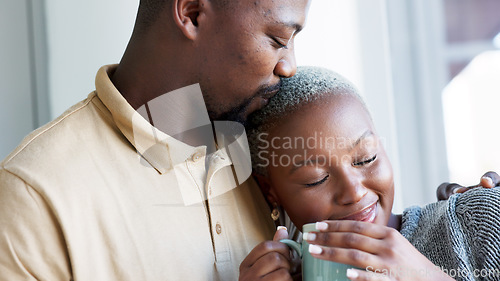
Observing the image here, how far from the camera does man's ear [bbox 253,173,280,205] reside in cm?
104

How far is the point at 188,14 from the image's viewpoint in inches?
36.2

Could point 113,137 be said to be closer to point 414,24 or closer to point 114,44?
point 114,44

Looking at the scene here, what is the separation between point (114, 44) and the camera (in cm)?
138

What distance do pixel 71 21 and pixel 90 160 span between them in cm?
62

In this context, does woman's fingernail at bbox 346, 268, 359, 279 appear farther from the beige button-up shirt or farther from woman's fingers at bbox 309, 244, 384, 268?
the beige button-up shirt

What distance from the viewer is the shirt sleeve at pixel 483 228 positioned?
817 mm

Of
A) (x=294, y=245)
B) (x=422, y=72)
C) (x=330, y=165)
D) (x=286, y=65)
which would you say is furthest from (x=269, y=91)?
(x=422, y=72)

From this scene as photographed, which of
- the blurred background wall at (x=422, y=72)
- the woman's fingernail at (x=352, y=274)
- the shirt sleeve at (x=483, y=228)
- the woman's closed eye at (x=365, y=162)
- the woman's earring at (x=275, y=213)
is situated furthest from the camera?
the blurred background wall at (x=422, y=72)

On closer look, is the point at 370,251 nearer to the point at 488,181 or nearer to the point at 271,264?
the point at 271,264

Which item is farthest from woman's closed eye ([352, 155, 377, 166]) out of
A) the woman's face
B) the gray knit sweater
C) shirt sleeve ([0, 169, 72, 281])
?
shirt sleeve ([0, 169, 72, 281])

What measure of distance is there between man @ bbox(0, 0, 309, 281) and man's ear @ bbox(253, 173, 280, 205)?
0.07 metres

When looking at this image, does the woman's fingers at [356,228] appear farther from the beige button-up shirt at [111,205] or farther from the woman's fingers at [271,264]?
A: the beige button-up shirt at [111,205]

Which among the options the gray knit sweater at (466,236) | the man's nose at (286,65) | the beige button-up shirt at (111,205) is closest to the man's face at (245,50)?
the man's nose at (286,65)

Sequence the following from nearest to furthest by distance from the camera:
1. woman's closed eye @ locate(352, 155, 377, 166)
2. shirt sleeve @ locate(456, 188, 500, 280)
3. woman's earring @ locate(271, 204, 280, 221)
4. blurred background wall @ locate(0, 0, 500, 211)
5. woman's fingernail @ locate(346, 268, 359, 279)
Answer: woman's fingernail @ locate(346, 268, 359, 279), shirt sleeve @ locate(456, 188, 500, 280), woman's closed eye @ locate(352, 155, 377, 166), woman's earring @ locate(271, 204, 280, 221), blurred background wall @ locate(0, 0, 500, 211)
